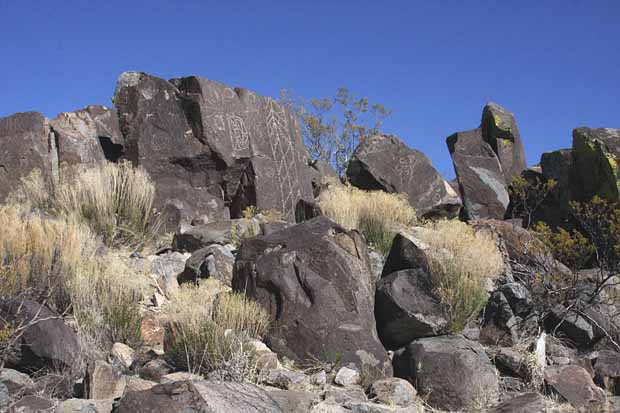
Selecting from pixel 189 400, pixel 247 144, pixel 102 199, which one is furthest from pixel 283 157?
pixel 189 400

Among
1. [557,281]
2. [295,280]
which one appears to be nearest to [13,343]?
[295,280]

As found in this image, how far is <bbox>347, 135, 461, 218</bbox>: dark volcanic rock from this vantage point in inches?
667

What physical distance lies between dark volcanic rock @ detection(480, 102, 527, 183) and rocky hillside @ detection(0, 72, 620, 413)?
277 centimetres

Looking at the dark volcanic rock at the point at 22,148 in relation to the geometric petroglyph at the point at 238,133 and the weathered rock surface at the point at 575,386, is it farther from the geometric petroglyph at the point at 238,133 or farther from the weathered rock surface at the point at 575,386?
the weathered rock surface at the point at 575,386

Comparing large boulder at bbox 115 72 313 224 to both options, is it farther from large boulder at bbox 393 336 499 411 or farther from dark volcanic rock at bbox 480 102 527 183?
large boulder at bbox 393 336 499 411

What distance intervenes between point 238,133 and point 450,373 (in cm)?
890

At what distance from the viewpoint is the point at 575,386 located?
872 cm

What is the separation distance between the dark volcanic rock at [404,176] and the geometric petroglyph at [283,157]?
162 cm

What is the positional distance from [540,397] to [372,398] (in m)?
1.83

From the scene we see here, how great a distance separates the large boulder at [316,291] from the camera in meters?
8.36

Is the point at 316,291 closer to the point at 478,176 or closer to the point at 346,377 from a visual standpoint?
the point at 346,377

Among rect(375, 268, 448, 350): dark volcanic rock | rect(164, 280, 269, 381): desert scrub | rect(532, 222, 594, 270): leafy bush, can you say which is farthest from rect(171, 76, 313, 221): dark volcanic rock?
rect(164, 280, 269, 381): desert scrub

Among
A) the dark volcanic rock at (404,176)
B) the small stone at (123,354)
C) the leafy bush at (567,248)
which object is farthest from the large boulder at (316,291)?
the dark volcanic rock at (404,176)

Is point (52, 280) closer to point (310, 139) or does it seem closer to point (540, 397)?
point (540, 397)
